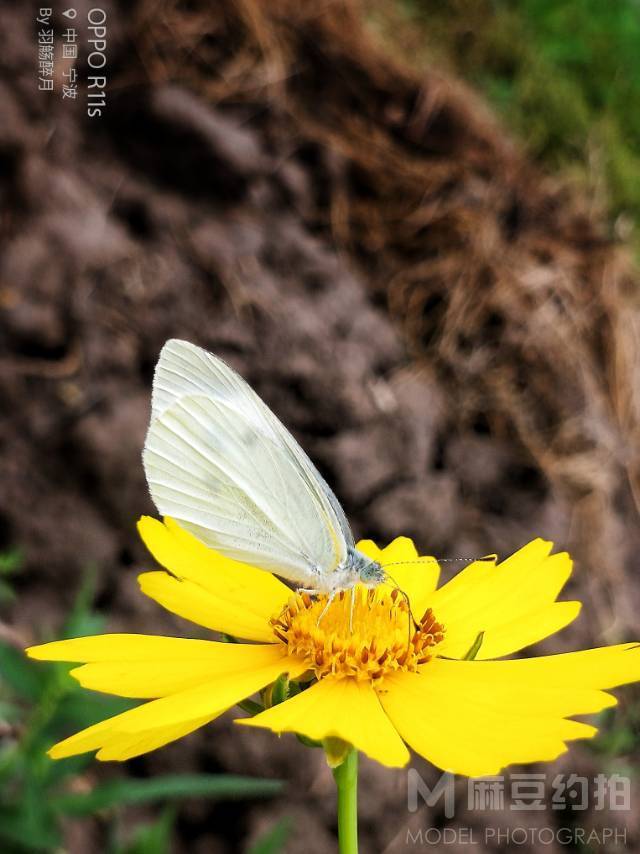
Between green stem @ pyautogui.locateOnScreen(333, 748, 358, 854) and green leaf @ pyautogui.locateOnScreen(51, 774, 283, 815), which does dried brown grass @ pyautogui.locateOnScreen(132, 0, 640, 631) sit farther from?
green stem @ pyautogui.locateOnScreen(333, 748, 358, 854)

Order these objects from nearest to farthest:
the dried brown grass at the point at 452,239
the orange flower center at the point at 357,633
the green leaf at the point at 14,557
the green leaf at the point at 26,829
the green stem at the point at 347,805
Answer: the green stem at the point at 347,805
the orange flower center at the point at 357,633
the green leaf at the point at 26,829
the green leaf at the point at 14,557
the dried brown grass at the point at 452,239

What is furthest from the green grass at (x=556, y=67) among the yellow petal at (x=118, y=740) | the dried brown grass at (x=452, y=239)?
the yellow petal at (x=118, y=740)

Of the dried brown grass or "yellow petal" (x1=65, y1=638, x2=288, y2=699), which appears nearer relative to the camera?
"yellow petal" (x1=65, y1=638, x2=288, y2=699)

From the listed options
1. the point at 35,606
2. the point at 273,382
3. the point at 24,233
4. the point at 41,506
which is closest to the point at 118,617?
the point at 35,606

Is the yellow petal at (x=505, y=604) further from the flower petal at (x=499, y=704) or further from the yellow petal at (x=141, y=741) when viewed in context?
the yellow petal at (x=141, y=741)

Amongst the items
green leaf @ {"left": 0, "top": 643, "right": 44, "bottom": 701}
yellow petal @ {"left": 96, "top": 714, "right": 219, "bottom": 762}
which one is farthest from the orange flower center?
green leaf @ {"left": 0, "top": 643, "right": 44, "bottom": 701}

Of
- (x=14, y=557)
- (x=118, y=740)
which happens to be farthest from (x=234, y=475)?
(x=14, y=557)

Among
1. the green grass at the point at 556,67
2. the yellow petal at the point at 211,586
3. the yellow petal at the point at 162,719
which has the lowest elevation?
the yellow petal at the point at 162,719
